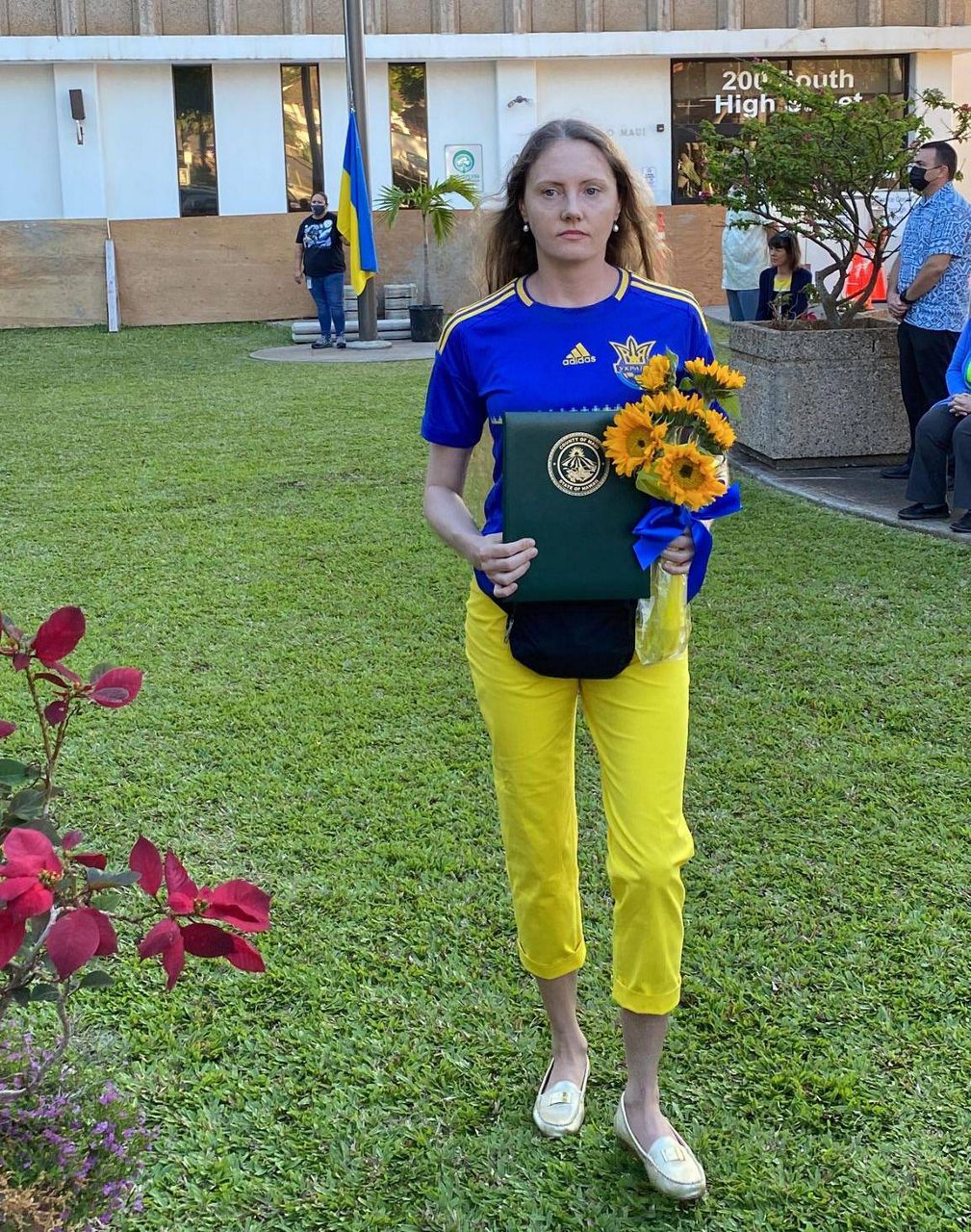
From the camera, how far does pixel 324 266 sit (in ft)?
62.1

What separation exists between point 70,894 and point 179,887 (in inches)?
7.3

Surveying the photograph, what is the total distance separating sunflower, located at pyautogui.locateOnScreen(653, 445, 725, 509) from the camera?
249 centimetres

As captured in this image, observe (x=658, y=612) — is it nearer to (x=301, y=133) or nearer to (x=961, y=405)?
(x=961, y=405)

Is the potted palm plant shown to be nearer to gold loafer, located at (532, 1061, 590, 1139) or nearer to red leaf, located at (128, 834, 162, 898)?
gold loafer, located at (532, 1061, 590, 1139)

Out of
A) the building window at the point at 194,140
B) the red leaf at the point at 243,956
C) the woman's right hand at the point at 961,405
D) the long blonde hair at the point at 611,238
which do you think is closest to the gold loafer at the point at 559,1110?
the red leaf at the point at 243,956

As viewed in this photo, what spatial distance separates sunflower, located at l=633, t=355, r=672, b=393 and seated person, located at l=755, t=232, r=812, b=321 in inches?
348

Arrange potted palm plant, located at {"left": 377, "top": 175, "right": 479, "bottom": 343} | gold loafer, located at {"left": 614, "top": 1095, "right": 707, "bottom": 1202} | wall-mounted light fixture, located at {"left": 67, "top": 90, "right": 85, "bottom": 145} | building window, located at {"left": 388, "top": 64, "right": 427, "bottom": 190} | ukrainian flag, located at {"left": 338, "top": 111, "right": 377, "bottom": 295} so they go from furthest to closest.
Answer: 1. building window, located at {"left": 388, "top": 64, "right": 427, "bottom": 190}
2. wall-mounted light fixture, located at {"left": 67, "top": 90, "right": 85, "bottom": 145}
3. potted palm plant, located at {"left": 377, "top": 175, "right": 479, "bottom": 343}
4. ukrainian flag, located at {"left": 338, "top": 111, "right": 377, "bottom": 295}
5. gold loafer, located at {"left": 614, "top": 1095, "right": 707, "bottom": 1202}

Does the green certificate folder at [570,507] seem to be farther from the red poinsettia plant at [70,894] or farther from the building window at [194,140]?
the building window at [194,140]

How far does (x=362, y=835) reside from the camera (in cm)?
Answer: 432

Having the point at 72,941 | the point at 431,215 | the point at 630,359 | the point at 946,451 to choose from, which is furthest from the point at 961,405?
the point at 431,215

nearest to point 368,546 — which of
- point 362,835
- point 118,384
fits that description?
point 362,835

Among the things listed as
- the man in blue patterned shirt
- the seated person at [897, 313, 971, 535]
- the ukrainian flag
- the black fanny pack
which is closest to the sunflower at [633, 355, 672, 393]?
the black fanny pack

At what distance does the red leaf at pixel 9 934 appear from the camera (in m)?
1.64

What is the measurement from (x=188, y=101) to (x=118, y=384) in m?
11.7
